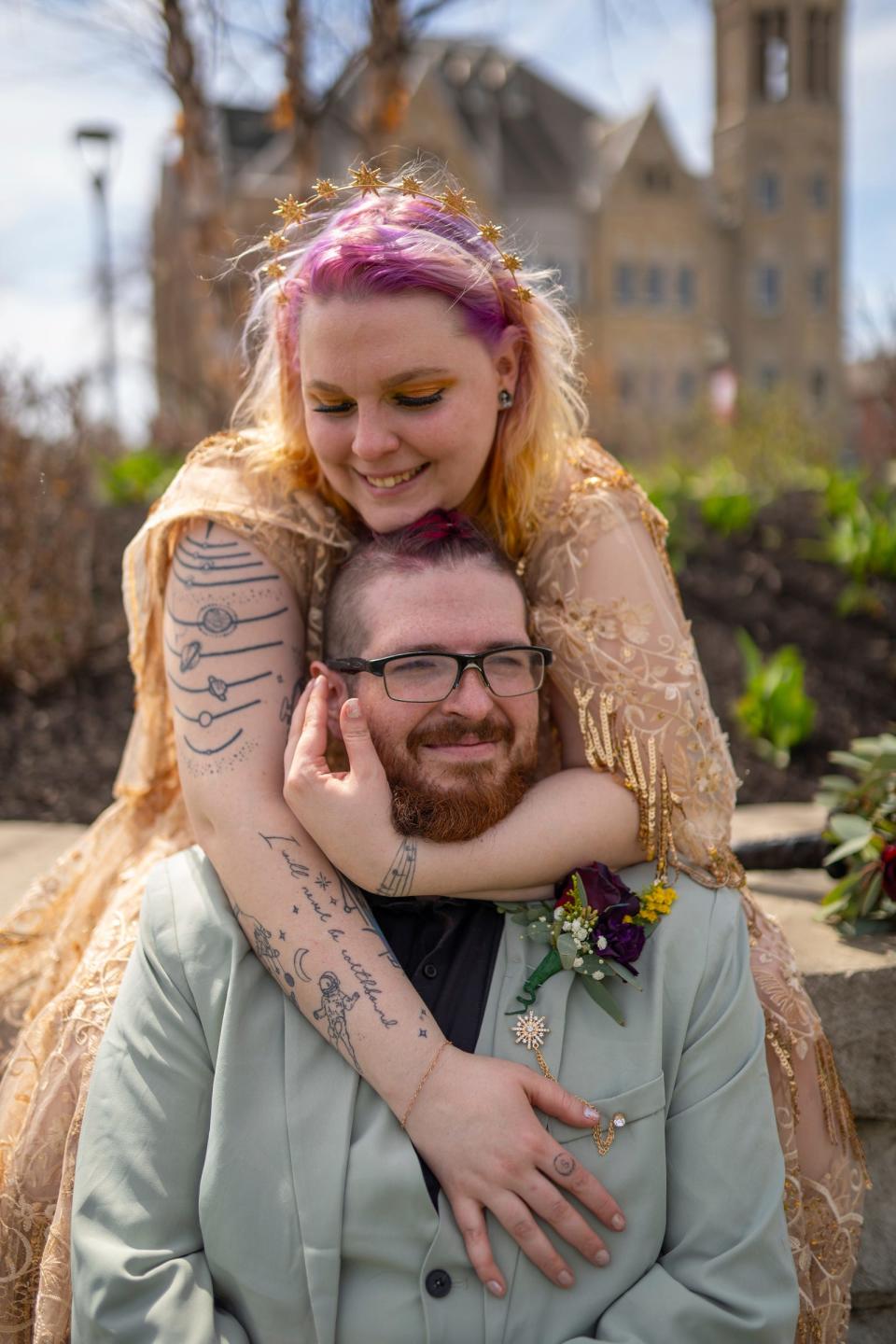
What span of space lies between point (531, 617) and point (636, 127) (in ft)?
120

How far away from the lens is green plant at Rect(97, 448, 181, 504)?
704 centimetres

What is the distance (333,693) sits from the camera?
81.5 inches

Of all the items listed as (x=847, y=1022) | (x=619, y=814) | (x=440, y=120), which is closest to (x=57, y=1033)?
(x=619, y=814)

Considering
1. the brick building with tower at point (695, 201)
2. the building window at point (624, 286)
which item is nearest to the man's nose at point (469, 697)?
the brick building with tower at point (695, 201)

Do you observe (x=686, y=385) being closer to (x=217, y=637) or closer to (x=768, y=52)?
(x=768, y=52)

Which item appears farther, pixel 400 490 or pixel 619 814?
pixel 400 490

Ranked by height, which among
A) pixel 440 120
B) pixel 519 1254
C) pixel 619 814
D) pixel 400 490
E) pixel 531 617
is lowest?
pixel 519 1254

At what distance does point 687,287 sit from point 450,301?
35.9m

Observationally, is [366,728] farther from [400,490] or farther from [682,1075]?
[682,1075]

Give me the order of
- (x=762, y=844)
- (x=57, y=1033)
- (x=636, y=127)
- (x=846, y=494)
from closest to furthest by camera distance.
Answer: (x=57, y=1033)
(x=762, y=844)
(x=846, y=494)
(x=636, y=127)

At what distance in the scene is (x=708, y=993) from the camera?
1.88m

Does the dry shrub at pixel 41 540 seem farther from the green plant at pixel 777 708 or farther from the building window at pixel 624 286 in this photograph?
the building window at pixel 624 286

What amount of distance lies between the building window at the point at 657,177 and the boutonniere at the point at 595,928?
3634 centimetres

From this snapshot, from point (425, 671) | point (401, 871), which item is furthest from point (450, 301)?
point (401, 871)
